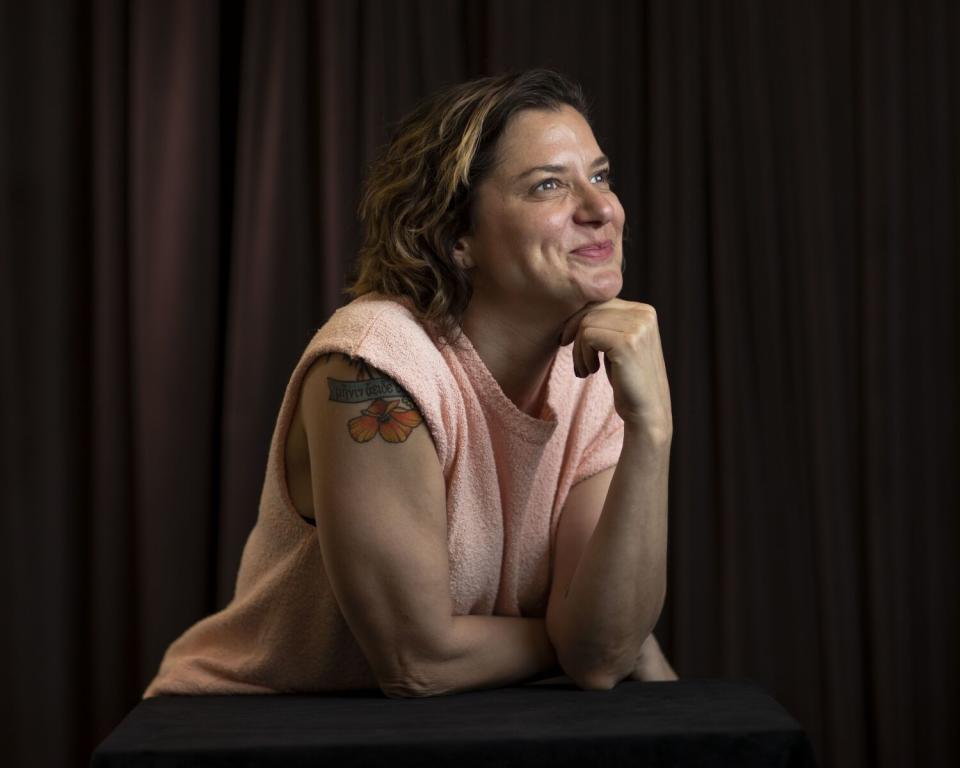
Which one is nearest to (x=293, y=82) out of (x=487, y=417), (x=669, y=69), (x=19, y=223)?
(x=19, y=223)

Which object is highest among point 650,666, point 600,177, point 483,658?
point 600,177

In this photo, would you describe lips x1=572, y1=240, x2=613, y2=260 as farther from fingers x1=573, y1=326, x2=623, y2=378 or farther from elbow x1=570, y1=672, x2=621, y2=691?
elbow x1=570, y1=672, x2=621, y2=691

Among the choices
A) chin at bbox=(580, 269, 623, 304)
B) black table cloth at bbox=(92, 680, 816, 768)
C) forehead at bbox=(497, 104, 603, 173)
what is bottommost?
black table cloth at bbox=(92, 680, 816, 768)

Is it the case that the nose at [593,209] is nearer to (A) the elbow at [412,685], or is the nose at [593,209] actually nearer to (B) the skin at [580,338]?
(B) the skin at [580,338]

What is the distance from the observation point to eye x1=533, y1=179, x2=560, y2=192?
1.53 meters

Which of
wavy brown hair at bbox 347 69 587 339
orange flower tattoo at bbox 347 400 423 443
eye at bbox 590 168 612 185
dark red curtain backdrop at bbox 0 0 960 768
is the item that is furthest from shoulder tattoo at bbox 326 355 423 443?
dark red curtain backdrop at bbox 0 0 960 768

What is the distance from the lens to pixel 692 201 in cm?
244

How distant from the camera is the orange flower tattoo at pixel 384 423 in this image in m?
1.32

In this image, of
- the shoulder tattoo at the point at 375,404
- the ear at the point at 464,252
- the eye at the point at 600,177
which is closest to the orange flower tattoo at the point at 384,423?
the shoulder tattoo at the point at 375,404

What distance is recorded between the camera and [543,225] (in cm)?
150

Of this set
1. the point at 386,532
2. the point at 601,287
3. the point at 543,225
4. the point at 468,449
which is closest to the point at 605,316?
the point at 601,287

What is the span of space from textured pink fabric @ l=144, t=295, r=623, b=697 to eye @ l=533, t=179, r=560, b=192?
9.1 inches

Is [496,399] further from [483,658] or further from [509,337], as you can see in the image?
[483,658]

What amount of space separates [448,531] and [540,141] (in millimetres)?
534
